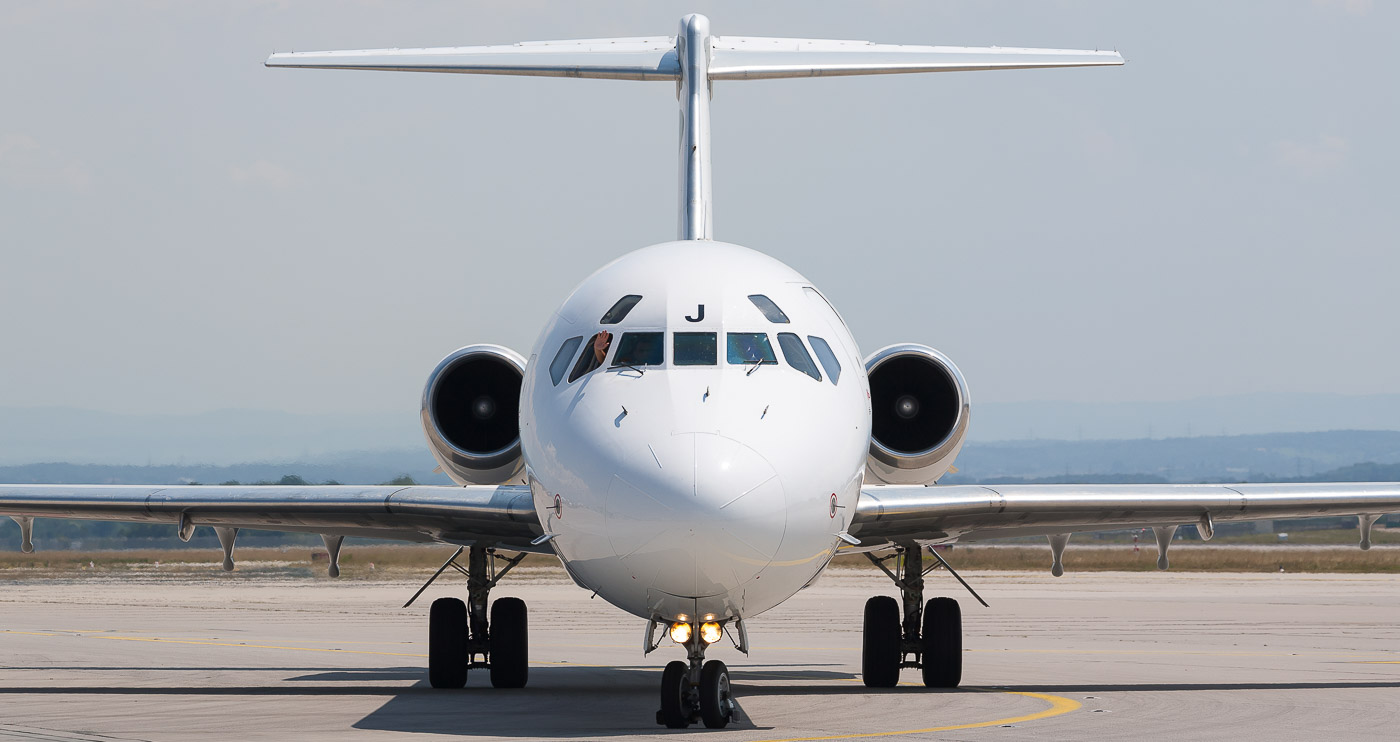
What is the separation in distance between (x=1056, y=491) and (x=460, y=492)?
5.25 m

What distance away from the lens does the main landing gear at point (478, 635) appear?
15.7 m

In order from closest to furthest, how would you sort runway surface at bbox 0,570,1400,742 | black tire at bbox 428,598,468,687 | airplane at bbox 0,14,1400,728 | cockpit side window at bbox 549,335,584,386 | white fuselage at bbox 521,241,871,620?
1. white fuselage at bbox 521,241,871,620
2. airplane at bbox 0,14,1400,728
3. cockpit side window at bbox 549,335,584,386
4. runway surface at bbox 0,570,1400,742
5. black tire at bbox 428,598,468,687

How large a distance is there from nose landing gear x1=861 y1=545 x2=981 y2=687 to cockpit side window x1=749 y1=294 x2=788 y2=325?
4.99m

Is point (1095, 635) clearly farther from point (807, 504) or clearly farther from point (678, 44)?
point (807, 504)

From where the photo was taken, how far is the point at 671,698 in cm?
1085

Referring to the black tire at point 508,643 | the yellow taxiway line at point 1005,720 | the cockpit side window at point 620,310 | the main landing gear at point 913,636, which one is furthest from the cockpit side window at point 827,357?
the black tire at point 508,643

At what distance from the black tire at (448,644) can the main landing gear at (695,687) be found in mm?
5101

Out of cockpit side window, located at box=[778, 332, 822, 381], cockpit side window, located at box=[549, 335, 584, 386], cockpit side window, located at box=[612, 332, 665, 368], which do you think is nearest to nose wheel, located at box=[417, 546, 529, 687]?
cockpit side window, located at box=[549, 335, 584, 386]

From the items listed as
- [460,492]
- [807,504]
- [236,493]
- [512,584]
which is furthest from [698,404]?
[512,584]

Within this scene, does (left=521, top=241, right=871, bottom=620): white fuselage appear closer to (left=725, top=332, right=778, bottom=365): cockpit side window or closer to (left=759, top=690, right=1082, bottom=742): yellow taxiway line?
(left=725, top=332, right=778, bottom=365): cockpit side window

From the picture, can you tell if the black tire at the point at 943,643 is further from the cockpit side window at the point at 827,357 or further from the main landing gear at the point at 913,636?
the cockpit side window at the point at 827,357

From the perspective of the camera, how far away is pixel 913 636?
1619cm

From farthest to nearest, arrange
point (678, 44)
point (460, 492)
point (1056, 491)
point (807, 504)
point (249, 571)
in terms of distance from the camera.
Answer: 1. point (249, 571)
2. point (678, 44)
3. point (1056, 491)
4. point (460, 492)
5. point (807, 504)

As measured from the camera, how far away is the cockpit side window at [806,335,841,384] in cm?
1136
